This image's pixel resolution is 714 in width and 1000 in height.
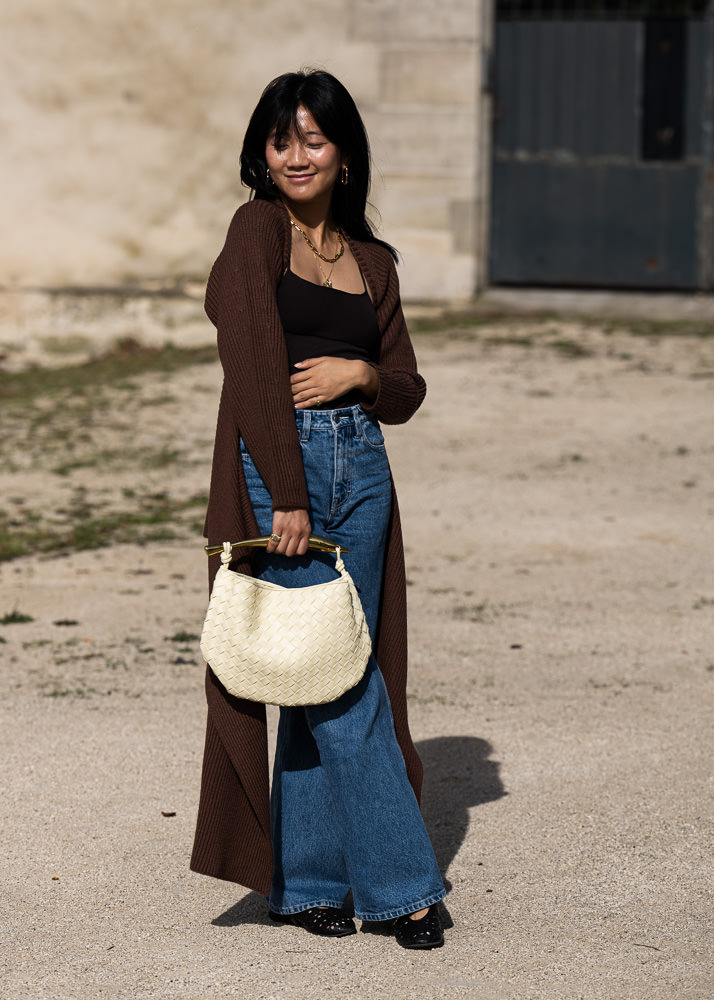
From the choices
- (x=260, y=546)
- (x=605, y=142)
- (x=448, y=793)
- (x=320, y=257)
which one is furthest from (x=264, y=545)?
(x=605, y=142)

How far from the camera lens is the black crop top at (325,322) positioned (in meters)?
3.21

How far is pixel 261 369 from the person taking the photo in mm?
3109

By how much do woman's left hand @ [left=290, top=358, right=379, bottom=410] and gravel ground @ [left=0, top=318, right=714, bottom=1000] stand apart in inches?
48.9

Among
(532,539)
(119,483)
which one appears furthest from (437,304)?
(532,539)

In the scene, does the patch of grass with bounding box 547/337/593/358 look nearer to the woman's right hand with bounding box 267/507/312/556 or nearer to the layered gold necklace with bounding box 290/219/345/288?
the layered gold necklace with bounding box 290/219/345/288

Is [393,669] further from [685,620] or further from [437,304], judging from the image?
[437,304]

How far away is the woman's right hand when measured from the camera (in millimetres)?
3113

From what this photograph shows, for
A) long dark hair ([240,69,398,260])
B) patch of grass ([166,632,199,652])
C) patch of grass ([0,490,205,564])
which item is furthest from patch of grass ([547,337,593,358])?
long dark hair ([240,69,398,260])

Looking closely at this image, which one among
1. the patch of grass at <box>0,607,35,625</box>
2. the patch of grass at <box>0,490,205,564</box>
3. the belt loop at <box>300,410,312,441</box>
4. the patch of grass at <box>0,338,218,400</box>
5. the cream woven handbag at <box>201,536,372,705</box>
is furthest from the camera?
the patch of grass at <box>0,338,218,400</box>

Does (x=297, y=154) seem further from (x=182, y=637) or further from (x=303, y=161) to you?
(x=182, y=637)

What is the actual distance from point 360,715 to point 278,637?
1.01 ft

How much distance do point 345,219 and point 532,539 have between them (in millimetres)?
3947

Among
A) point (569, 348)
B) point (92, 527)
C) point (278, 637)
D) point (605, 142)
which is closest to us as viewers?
point (278, 637)

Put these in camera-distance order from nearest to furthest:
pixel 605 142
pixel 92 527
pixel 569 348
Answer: pixel 92 527, pixel 569 348, pixel 605 142
